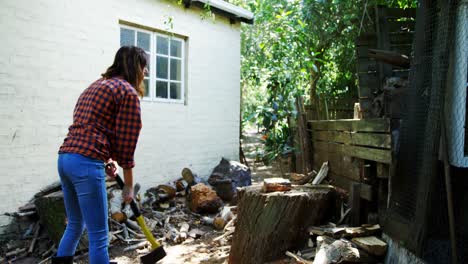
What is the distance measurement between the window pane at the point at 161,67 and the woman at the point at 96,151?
166 inches

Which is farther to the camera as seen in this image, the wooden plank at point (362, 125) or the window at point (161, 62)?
the window at point (161, 62)

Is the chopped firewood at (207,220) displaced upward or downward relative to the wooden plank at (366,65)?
downward

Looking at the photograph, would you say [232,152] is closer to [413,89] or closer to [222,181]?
[222,181]

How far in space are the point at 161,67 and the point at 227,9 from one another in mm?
2039

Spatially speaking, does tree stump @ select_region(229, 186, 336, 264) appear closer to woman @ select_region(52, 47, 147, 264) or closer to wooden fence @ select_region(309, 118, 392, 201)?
wooden fence @ select_region(309, 118, 392, 201)

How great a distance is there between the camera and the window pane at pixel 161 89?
286 inches

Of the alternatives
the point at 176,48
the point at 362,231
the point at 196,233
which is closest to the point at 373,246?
the point at 362,231

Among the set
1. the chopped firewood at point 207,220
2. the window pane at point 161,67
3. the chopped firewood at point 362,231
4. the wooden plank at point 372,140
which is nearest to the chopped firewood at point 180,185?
the chopped firewood at point 207,220

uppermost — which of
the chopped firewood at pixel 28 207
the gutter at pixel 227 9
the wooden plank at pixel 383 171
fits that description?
the gutter at pixel 227 9

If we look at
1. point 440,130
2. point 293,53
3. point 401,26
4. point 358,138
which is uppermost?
point 293,53

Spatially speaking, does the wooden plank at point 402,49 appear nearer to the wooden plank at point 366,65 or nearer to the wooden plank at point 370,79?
the wooden plank at point 366,65

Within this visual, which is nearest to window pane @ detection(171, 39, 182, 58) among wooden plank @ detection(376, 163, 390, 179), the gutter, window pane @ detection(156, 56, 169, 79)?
window pane @ detection(156, 56, 169, 79)

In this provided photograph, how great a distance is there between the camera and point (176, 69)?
7691 mm

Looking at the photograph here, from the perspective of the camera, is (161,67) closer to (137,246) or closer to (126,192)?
(137,246)
